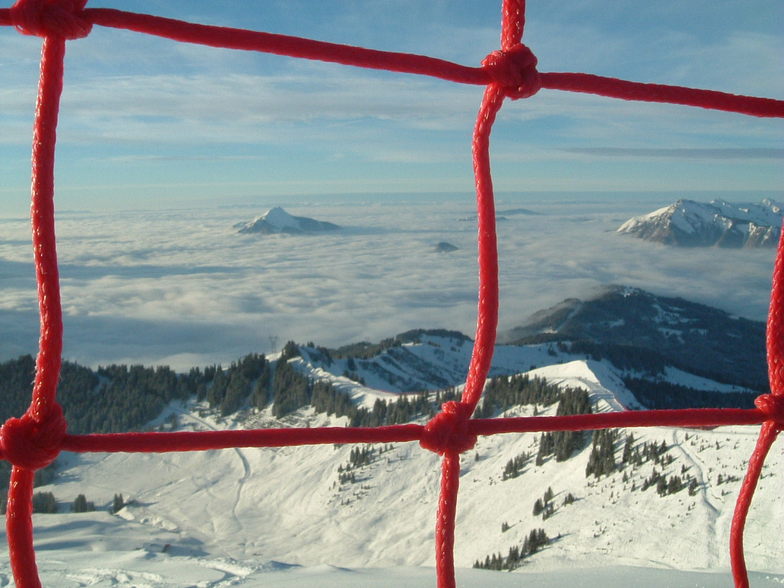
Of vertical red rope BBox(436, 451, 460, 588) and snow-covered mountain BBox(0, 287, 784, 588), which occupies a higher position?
vertical red rope BBox(436, 451, 460, 588)

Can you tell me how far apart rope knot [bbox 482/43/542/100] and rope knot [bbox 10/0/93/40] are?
1887 millimetres

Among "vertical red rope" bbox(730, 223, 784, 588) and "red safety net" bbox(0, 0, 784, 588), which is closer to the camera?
"red safety net" bbox(0, 0, 784, 588)

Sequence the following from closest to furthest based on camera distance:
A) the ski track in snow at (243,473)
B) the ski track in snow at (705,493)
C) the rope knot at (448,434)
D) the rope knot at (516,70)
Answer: the rope knot at (448,434), the rope knot at (516,70), the ski track in snow at (705,493), the ski track in snow at (243,473)

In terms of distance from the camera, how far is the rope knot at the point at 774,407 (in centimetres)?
332

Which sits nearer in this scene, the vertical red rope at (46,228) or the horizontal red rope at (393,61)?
the vertical red rope at (46,228)

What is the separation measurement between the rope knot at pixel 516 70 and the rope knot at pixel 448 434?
64.0 inches

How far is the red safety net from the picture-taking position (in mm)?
2695

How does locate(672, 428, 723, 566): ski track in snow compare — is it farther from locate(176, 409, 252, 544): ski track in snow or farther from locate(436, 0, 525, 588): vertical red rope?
locate(176, 409, 252, 544): ski track in snow

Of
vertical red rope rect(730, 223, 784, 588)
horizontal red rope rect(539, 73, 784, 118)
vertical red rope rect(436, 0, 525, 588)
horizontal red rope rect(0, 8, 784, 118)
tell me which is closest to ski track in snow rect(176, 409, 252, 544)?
vertical red rope rect(436, 0, 525, 588)

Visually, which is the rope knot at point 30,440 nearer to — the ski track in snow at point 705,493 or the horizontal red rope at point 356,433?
the horizontal red rope at point 356,433

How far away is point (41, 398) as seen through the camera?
9.02 ft

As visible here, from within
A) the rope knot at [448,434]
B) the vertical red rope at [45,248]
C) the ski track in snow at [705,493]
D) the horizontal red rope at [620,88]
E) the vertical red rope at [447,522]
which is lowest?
the ski track in snow at [705,493]

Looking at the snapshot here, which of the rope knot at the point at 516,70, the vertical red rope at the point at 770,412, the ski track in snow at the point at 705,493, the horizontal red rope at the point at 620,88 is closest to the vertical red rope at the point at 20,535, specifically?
the rope knot at the point at 516,70

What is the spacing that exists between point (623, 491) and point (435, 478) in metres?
23.5
